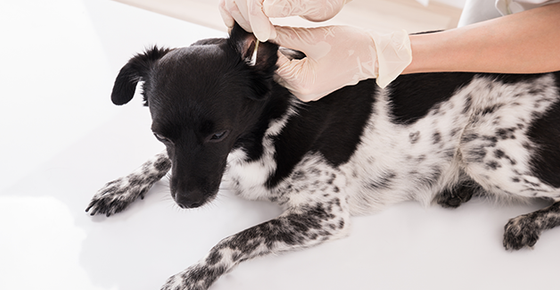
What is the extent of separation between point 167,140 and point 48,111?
1.46 m

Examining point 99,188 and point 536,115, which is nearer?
point 536,115

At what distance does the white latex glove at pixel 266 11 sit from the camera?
1.61 m

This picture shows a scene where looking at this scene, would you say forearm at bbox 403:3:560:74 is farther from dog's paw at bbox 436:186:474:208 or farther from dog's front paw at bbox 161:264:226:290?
dog's front paw at bbox 161:264:226:290

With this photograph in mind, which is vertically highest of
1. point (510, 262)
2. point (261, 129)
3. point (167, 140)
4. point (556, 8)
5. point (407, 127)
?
point (556, 8)

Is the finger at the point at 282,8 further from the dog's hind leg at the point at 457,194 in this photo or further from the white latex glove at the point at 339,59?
the dog's hind leg at the point at 457,194

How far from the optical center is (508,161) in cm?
215

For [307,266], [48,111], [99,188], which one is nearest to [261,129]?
[307,266]

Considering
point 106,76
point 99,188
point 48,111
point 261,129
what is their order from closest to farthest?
point 261,129 < point 99,188 < point 48,111 < point 106,76

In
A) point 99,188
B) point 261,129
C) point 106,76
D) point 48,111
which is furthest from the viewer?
point 106,76

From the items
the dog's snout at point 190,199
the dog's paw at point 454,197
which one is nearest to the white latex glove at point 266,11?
the dog's snout at point 190,199

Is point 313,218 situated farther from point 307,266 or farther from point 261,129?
point 261,129

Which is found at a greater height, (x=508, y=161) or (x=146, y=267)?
(x=508, y=161)

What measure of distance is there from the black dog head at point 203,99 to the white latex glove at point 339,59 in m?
0.10

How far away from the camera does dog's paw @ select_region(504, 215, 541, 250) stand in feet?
6.84
